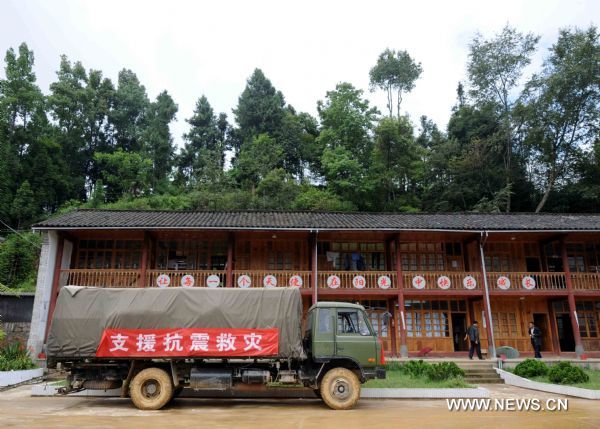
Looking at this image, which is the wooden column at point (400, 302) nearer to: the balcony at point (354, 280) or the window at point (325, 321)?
the balcony at point (354, 280)

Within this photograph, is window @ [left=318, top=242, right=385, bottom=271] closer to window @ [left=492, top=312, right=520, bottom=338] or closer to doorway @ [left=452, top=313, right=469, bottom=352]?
doorway @ [left=452, top=313, right=469, bottom=352]

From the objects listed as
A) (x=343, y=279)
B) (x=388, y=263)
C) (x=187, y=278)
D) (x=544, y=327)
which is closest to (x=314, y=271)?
(x=343, y=279)

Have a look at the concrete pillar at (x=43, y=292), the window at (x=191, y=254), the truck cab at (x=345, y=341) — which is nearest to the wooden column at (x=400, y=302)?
the window at (x=191, y=254)

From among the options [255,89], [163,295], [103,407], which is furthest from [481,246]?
[255,89]

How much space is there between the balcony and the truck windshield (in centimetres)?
814

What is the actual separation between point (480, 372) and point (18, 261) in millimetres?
24348

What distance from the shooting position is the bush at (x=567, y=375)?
41.7 feet

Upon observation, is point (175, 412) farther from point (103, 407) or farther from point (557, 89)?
point (557, 89)

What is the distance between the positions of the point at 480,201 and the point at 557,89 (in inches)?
355

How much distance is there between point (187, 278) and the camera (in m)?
18.2

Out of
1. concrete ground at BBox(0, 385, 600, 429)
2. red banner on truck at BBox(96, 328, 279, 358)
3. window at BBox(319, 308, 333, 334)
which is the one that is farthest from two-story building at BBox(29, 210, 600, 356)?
red banner on truck at BBox(96, 328, 279, 358)

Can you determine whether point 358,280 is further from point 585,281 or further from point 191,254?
point 585,281

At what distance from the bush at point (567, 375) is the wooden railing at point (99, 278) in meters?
15.0

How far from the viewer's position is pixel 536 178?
35.2m
